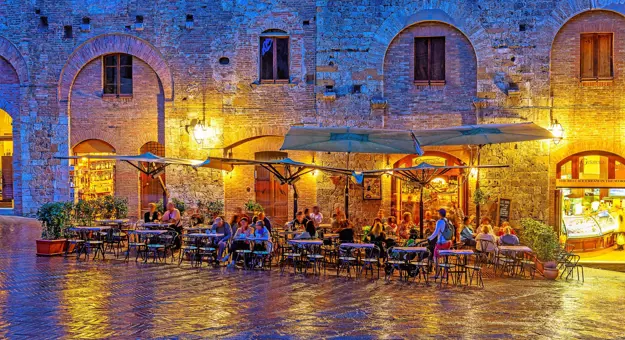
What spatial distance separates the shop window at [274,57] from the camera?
20.4 m

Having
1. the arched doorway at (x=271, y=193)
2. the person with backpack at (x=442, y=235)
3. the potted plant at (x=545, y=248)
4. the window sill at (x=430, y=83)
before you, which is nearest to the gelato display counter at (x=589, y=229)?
the potted plant at (x=545, y=248)

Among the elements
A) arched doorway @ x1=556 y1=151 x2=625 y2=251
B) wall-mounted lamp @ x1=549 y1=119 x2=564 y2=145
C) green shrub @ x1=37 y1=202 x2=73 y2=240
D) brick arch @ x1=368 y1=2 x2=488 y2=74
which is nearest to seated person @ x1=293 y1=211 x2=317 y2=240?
brick arch @ x1=368 y1=2 x2=488 y2=74

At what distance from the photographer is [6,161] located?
83.6ft

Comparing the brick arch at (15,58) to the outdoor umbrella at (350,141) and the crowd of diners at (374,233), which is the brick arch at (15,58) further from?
the outdoor umbrella at (350,141)

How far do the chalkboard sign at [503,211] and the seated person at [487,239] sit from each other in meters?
3.87

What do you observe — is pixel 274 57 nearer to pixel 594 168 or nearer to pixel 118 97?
pixel 118 97

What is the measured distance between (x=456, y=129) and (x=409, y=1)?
456cm

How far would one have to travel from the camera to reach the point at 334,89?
20.0m

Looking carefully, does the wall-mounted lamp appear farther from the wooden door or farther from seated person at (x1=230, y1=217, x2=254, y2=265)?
the wooden door

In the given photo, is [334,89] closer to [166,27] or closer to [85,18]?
[166,27]

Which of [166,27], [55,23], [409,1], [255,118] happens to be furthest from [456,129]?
[55,23]

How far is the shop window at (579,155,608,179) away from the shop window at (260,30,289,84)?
8572 millimetres

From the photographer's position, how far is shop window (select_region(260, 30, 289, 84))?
66.8 ft

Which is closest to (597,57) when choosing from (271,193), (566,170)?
(566,170)
